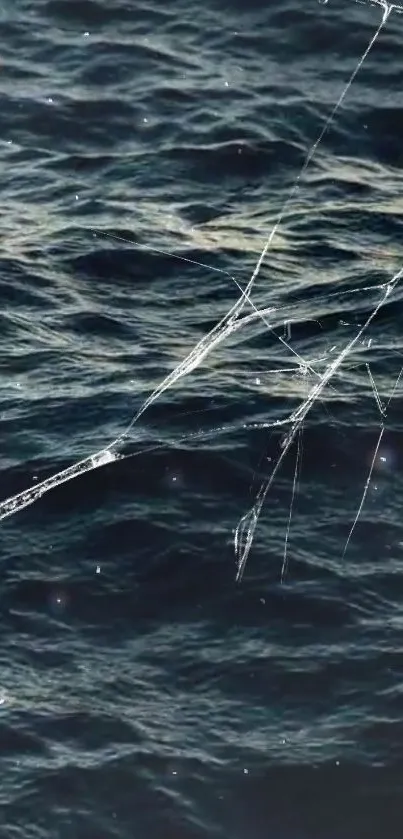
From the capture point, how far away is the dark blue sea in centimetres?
1009

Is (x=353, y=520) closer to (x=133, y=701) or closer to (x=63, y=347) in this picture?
(x=133, y=701)

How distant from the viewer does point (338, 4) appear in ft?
60.7

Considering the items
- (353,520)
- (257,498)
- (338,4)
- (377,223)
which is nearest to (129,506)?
(257,498)

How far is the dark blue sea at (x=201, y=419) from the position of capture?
1009 centimetres

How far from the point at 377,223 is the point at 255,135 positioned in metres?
2.10

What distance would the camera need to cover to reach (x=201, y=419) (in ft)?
42.4

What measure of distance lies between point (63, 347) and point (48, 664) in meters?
3.91

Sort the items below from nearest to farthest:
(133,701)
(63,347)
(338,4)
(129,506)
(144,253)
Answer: (133,701)
(129,506)
(63,347)
(144,253)
(338,4)

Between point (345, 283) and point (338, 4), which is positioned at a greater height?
point (338, 4)

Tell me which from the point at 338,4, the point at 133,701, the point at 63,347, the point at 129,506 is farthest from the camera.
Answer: the point at 338,4

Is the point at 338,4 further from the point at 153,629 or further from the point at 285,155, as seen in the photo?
the point at 153,629

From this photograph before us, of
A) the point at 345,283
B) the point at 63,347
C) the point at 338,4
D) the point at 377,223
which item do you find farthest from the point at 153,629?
the point at 338,4

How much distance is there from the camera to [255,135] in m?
16.7

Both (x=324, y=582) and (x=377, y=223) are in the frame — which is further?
(x=377, y=223)
